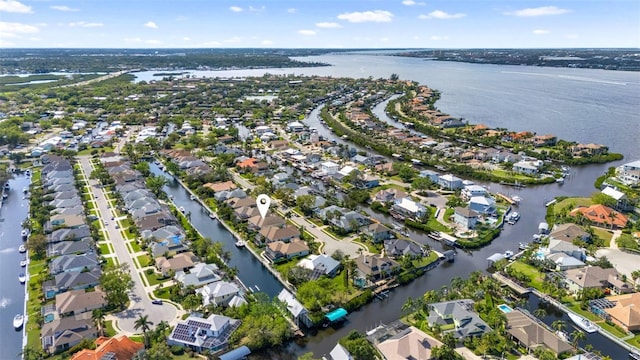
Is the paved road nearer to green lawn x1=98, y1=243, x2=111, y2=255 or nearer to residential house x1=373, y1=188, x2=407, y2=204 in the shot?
green lawn x1=98, y1=243, x2=111, y2=255

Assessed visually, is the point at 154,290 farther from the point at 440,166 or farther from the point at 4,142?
the point at 4,142

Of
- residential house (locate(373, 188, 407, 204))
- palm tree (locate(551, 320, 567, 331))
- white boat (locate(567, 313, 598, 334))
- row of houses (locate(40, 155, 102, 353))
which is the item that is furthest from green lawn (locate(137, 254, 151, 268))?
white boat (locate(567, 313, 598, 334))

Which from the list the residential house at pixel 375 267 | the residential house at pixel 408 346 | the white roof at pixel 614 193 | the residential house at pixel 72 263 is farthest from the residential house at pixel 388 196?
the residential house at pixel 72 263

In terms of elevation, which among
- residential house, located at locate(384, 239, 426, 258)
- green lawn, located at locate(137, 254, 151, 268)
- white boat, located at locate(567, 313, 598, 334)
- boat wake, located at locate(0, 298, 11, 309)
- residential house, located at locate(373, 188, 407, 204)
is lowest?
boat wake, located at locate(0, 298, 11, 309)

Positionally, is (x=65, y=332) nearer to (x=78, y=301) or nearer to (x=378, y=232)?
(x=78, y=301)

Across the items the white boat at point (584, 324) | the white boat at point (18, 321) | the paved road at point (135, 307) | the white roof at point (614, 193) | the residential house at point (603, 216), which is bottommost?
the white boat at point (18, 321)

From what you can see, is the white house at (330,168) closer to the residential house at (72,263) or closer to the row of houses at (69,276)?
the row of houses at (69,276)
